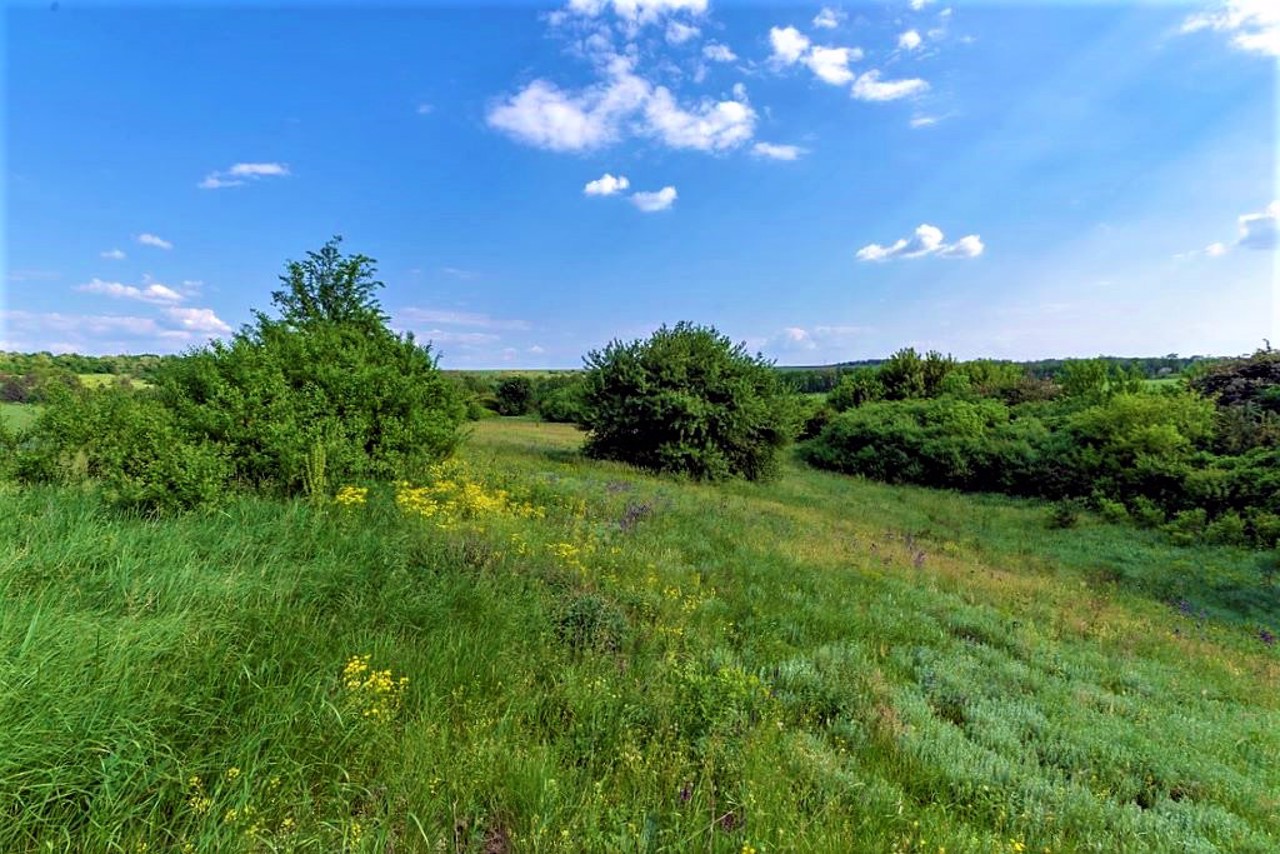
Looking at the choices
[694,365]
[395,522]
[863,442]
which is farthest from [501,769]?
[863,442]

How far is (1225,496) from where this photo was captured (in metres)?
15.3

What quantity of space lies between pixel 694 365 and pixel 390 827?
54.5 feet

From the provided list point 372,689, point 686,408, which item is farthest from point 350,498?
point 686,408

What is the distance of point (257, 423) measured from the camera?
676 centimetres

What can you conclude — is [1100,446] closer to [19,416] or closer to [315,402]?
[315,402]

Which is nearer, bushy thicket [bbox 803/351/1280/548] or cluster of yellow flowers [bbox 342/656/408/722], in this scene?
cluster of yellow flowers [bbox 342/656/408/722]

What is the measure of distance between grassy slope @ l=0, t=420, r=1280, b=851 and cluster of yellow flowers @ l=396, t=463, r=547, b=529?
1.05 ft

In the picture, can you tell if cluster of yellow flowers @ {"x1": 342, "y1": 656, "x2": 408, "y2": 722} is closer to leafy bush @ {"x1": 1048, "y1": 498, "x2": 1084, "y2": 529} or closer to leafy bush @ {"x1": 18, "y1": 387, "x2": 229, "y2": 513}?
leafy bush @ {"x1": 18, "y1": 387, "x2": 229, "y2": 513}

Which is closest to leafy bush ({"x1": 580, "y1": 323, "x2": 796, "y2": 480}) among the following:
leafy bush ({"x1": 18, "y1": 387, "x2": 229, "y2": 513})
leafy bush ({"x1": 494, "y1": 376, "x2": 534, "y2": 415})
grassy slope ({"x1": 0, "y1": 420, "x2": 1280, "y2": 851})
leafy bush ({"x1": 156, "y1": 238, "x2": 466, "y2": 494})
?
leafy bush ({"x1": 156, "y1": 238, "x2": 466, "y2": 494})

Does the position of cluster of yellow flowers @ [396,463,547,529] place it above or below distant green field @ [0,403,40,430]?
below

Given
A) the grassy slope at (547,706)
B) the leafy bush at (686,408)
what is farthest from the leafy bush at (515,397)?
the grassy slope at (547,706)

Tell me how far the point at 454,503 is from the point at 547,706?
4.31 m

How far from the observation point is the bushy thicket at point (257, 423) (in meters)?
5.71

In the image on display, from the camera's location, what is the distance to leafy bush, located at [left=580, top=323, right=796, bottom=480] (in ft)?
57.6
